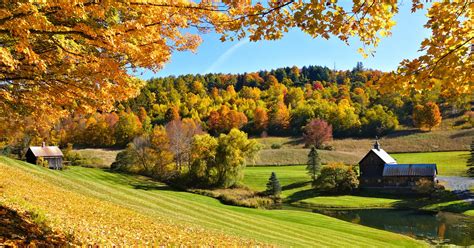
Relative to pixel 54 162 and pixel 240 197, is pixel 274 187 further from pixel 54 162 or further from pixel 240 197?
pixel 54 162

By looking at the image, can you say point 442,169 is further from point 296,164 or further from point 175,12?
point 175,12

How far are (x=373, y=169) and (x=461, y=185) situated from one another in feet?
43.7

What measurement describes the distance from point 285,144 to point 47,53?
3993 inches

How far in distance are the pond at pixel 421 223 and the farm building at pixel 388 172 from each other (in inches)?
642

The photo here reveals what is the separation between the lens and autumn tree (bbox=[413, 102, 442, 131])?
337 feet

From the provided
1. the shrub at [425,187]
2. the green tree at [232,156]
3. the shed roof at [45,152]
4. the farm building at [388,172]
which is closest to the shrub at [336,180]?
the farm building at [388,172]

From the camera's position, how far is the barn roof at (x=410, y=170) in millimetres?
55594

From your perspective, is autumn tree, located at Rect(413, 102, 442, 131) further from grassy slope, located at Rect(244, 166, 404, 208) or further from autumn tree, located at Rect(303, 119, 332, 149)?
grassy slope, located at Rect(244, 166, 404, 208)

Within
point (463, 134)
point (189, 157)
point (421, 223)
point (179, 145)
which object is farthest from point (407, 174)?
point (463, 134)

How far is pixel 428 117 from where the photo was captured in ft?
337

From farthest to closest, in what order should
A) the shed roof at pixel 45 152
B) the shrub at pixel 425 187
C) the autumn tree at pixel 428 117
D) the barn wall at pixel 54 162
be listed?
the autumn tree at pixel 428 117, the barn wall at pixel 54 162, the shed roof at pixel 45 152, the shrub at pixel 425 187

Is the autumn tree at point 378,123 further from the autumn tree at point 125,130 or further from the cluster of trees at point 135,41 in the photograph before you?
the cluster of trees at point 135,41

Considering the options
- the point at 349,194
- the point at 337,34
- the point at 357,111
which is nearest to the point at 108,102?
the point at 337,34

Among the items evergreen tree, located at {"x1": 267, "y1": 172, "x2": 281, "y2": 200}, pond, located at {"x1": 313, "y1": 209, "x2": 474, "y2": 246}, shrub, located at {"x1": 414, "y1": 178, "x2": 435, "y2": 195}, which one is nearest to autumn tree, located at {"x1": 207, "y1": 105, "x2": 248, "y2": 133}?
evergreen tree, located at {"x1": 267, "y1": 172, "x2": 281, "y2": 200}
